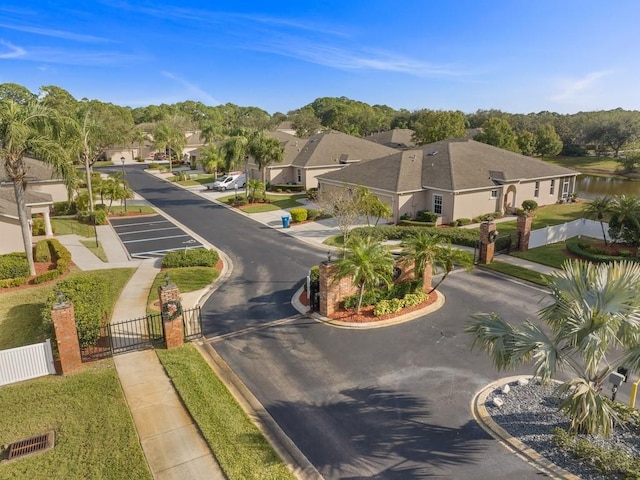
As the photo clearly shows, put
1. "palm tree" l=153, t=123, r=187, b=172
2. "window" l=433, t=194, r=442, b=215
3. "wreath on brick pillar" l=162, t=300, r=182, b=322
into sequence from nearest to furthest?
"wreath on brick pillar" l=162, t=300, r=182, b=322, "window" l=433, t=194, r=442, b=215, "palm tree" l=153, t=123, r=187, b=172

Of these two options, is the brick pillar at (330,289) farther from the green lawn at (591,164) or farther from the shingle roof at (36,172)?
the green lawn at (591,164)

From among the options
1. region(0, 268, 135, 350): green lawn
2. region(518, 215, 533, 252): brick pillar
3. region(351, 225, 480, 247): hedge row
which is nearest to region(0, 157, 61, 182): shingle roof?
region(0, 268, 135, 350): green lawn

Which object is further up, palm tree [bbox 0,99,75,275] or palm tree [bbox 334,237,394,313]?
palm tree [bbox 0,99,75,275]

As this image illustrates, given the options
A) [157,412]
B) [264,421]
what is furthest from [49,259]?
[264,421]

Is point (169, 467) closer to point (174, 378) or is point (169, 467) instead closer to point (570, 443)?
point (174, 378)

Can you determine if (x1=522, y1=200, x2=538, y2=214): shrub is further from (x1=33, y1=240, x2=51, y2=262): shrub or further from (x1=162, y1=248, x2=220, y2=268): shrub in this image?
(x1=33, y1=240, x2=51, y2=262): shrub

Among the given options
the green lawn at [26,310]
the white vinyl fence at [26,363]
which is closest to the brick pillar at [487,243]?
the green lawn at [26,310]
